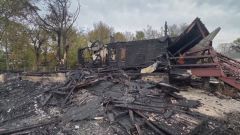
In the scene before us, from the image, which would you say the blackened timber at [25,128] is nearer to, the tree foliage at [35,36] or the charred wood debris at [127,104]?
the charred wood debris at [127,104]

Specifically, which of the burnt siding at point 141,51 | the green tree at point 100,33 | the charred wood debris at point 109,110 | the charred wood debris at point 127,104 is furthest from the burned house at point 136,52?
the green tree at point 100,33

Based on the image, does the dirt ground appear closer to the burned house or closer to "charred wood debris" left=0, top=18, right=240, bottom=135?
"charred wood debris" left=0, top=18, right=240, bottom=135

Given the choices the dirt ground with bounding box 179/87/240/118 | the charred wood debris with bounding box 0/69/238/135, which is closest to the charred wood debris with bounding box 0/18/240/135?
the charred wood debris with bounding box 0/69/238/135

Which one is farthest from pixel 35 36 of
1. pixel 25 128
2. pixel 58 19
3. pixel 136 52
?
pixel 25 128

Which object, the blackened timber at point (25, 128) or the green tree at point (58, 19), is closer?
the blackened timber at point (25, 128)

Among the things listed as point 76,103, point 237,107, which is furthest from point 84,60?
point 237,107

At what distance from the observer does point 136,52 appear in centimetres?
1931

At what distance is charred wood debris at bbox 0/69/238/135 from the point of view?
23.7 feet

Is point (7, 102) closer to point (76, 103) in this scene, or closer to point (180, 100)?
point (76, 103)

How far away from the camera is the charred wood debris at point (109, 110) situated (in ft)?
23.7

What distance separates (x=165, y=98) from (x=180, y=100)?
586 millimetres

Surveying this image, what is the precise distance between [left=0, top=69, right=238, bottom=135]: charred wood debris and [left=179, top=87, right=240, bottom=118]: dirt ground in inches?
18.9

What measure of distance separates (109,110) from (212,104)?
425 cm

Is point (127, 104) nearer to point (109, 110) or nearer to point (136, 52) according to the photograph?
point (109, 110)
